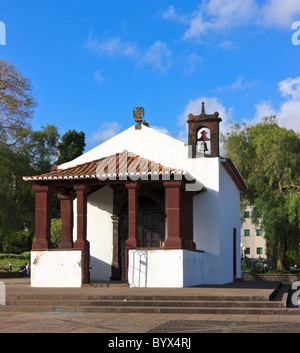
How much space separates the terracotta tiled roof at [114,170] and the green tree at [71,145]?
116ft

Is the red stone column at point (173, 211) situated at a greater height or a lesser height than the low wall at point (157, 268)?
greater

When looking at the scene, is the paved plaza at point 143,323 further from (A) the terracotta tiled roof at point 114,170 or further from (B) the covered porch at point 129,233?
(A) the terracotta tiled roof at point 114,170

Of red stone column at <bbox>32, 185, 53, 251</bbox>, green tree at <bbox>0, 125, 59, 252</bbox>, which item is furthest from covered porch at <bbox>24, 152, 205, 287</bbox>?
green tree at <bbox>0, 125, 59, 252</bbox>

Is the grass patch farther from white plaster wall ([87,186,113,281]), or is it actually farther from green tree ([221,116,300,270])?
white plaster wall ([87,186,113,281])

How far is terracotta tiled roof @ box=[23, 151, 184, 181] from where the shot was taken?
16961mm

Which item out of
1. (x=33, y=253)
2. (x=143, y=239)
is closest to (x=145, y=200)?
(x=143, y=239)

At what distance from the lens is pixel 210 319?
10.5 meters

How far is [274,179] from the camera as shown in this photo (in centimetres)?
3181

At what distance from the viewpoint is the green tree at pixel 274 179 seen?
99.1 feet

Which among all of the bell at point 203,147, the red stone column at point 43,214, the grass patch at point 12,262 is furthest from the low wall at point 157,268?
the grass patch at point 12,262

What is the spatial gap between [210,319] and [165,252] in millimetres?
6279

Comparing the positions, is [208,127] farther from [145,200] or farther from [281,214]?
[281,214]

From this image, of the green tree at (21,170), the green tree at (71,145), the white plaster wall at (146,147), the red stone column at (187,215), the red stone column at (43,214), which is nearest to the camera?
the red stone column at (43,214)
